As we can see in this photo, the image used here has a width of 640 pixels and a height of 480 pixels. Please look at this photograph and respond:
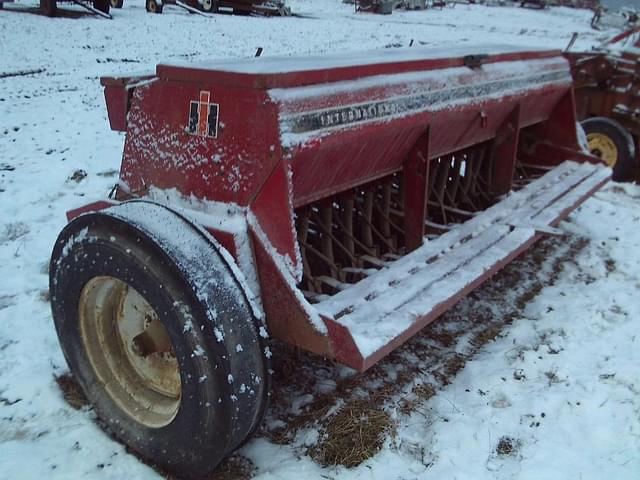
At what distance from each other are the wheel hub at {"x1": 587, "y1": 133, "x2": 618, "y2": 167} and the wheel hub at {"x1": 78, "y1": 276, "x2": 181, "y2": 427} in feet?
16.6

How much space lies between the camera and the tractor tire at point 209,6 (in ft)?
59.7

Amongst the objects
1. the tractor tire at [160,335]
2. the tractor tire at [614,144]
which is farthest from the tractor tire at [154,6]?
the tractor tire at [160,335]

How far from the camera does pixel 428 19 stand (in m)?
21.7

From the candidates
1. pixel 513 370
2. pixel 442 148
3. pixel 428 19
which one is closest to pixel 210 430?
pixel 513 370

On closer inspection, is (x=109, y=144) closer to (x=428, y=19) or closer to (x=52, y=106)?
(x=52, y=106)

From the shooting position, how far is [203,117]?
2227 millimetres

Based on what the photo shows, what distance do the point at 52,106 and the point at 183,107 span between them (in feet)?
18.8

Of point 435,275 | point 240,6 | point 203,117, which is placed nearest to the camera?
point 203,117

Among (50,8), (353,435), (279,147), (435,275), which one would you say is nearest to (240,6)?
(50,8)

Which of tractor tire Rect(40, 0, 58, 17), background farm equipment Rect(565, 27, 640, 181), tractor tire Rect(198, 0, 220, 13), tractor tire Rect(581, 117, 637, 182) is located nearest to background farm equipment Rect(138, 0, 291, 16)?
tractor tire Rect(198, 0, 220, 13)

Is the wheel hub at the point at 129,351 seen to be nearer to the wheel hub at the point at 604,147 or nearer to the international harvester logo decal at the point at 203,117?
the international harvester logo decal at the point at 203,117

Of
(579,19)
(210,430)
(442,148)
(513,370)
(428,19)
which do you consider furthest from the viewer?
(579,19)

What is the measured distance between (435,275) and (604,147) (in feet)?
13.8

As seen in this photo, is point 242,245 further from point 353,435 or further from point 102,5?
point 102,5
